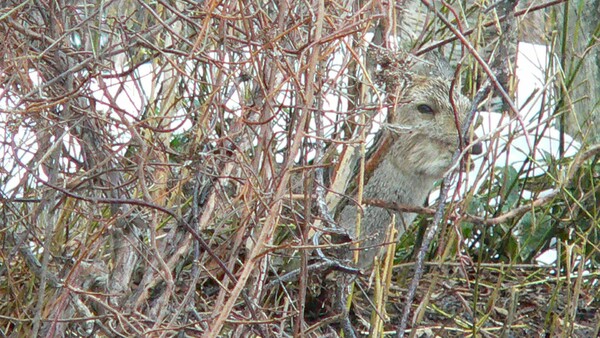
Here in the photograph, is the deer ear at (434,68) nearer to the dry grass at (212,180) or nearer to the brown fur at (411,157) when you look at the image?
the brown fur at (411,157)

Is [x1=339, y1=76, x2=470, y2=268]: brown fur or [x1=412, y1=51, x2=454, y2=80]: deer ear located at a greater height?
[x1=412, y1=51, x2=454, y2=80]: deer ear

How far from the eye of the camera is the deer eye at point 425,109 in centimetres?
401

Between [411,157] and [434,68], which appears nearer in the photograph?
[411,157]

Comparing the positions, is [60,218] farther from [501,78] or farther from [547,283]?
[547,283]

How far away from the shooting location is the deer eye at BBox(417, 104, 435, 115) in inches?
158

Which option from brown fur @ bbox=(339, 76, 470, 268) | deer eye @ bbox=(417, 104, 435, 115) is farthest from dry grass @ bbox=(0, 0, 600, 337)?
deer eye @ bbox=(417, 104, 435, 115)

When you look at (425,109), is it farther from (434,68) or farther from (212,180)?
(212,180)

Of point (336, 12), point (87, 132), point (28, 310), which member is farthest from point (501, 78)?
point (28, 310)

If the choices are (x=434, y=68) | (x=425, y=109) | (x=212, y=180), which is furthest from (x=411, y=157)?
(x=212, y=180)

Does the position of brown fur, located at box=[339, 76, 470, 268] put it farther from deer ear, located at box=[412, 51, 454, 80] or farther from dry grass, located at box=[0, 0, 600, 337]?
dry grass, located at box=[0, 0, 600, 337]

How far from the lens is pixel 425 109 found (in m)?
4.02

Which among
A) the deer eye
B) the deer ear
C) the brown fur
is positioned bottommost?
the brown fur

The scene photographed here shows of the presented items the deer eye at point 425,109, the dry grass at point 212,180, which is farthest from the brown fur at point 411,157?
the dry grass at point 212,180

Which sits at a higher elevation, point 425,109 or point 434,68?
point 434,68
